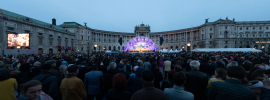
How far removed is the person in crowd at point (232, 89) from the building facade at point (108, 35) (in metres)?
38.2

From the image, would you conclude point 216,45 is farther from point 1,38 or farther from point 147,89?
point 1,38

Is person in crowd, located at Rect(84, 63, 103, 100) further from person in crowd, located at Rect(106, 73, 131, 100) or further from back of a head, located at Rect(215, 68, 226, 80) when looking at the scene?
back of a head, located at Rect(215, 68, 226, 80)

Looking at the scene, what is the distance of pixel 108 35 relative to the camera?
3130 inches

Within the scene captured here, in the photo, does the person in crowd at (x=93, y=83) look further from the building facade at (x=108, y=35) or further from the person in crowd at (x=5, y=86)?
the building facade at (x=108, y=35)

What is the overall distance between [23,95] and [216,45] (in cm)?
6701

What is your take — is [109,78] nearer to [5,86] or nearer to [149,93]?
[149,93]

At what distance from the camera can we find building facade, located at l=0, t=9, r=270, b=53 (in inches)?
1356

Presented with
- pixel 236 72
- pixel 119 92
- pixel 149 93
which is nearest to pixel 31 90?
pixel 119 92

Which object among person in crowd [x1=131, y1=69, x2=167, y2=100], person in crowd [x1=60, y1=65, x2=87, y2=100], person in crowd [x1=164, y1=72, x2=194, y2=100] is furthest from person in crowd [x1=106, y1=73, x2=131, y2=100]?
person in crowd [x1=60, y1=65, x2=87, y2=100]

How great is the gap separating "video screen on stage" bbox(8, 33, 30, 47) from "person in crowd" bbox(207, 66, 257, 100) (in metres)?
32.9

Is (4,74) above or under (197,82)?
above

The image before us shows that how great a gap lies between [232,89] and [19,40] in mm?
34569

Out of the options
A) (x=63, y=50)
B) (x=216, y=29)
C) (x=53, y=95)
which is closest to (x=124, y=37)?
(x=63, y=50)

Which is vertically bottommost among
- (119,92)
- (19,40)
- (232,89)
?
(119,92)
